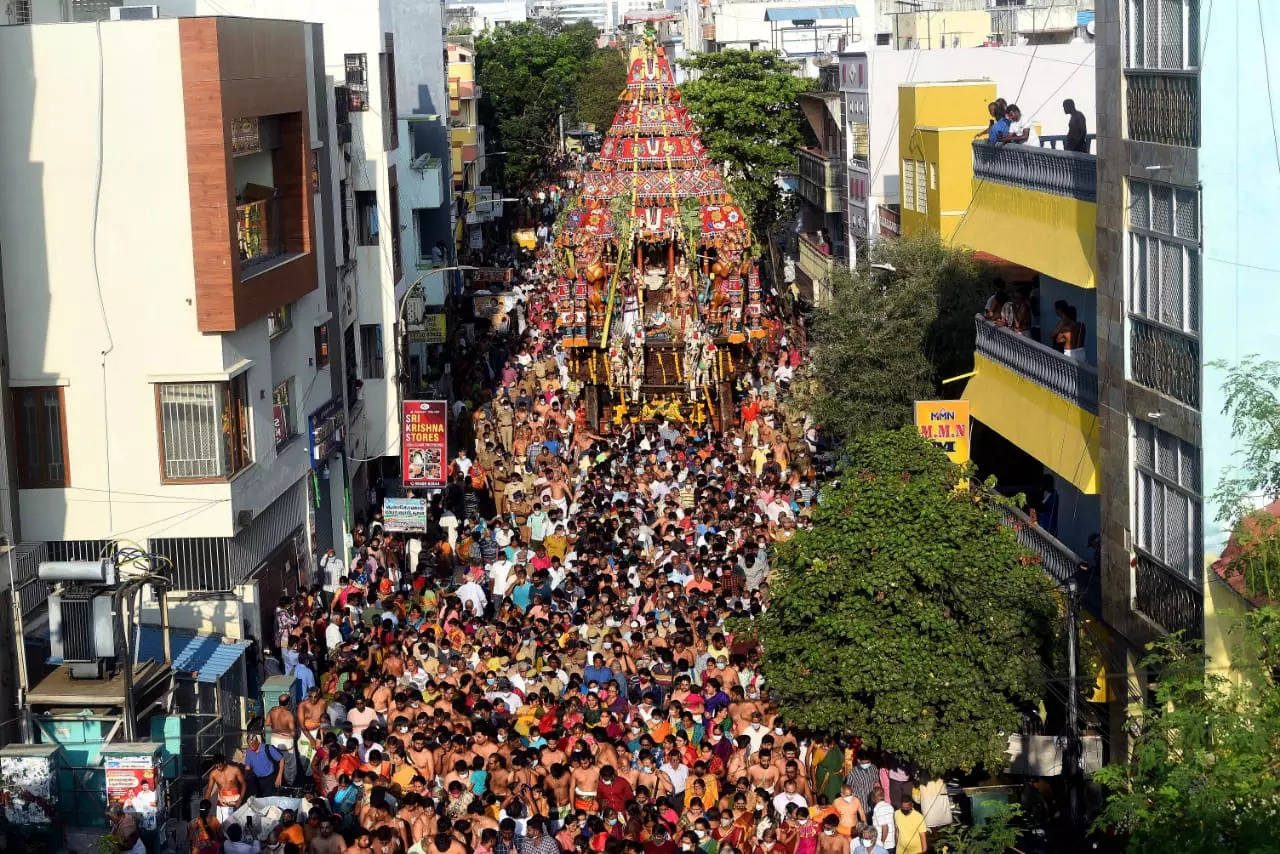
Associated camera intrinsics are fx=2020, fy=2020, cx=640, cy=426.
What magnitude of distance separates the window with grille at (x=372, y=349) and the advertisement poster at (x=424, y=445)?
468 centimetres

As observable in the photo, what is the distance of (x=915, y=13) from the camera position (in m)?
48.2

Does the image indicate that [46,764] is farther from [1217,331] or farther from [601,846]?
[1217,331]

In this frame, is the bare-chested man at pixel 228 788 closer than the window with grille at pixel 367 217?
Yes

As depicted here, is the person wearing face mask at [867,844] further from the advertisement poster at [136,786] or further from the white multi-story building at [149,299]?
the white multi-story building at [149,299]

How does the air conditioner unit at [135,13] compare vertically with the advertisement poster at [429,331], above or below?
above

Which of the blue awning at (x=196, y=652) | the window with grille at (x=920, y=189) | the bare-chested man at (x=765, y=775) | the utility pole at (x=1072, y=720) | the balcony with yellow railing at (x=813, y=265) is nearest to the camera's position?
the bare-chested man at (x=765, y=775)

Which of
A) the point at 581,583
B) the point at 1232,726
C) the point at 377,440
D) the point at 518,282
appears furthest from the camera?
the point at 518,282

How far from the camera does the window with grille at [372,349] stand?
3240cm

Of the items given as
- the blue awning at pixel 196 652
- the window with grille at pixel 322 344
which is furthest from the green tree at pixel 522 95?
the blue awning at pixel 196 652

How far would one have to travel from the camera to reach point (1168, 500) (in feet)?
55.3

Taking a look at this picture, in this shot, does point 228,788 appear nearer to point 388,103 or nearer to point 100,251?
point 100,251

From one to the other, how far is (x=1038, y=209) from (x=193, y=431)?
9.32 meters

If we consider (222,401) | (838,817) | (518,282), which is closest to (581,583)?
(222,401)

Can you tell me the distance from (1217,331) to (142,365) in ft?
37.5
